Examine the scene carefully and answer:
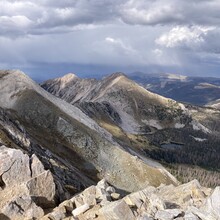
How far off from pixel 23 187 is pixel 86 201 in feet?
26.4

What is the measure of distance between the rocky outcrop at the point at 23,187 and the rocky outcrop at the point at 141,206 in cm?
311

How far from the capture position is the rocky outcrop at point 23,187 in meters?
43.9

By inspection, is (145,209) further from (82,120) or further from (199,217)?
(82,120)

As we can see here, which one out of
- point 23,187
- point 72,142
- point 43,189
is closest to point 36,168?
point 43,189

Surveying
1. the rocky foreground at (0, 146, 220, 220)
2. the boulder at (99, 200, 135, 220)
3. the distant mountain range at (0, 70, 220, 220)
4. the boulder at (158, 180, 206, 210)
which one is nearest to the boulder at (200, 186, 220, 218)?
the rocky foreground at (0, 146, 220, 220)

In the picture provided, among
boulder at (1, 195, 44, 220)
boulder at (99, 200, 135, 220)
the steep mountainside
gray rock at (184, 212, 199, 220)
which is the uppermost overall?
gray rock at (184, 212, 199, 220)

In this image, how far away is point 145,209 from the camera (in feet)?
140

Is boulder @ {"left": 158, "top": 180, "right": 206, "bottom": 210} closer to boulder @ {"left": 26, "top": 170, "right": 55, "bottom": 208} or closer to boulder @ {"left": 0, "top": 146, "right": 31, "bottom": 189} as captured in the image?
A: boulder @ {"left": 26, "top": 170, "right": 55, "bottom": 208}

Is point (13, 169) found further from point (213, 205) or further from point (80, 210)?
point (213, 205)

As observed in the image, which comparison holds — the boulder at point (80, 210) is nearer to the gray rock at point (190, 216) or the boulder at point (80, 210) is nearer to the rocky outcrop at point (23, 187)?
the rocky outcrop at point (23, 187)

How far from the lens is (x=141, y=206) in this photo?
4316cm

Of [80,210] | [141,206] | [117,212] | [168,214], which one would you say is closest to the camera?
[168,214]

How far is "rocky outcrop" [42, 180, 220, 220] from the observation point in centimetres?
3931

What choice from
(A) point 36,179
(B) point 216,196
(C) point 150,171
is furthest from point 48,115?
(B) point 216,196
